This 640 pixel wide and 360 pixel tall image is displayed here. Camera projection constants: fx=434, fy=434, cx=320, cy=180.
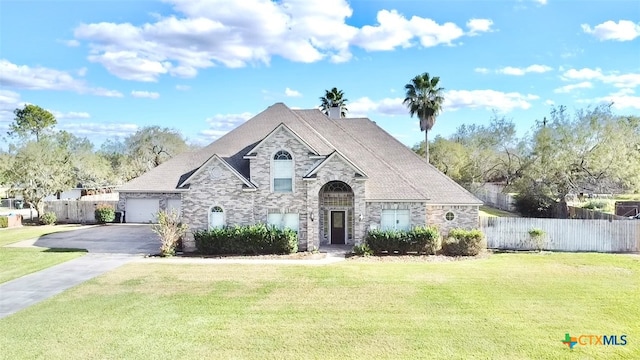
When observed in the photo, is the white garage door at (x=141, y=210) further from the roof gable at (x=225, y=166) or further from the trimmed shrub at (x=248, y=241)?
the trimmed shrub at (x=248, y=241)

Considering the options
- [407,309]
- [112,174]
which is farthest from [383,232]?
[112,174]

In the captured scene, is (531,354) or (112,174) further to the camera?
(112,174)

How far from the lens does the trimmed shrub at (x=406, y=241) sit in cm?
2305

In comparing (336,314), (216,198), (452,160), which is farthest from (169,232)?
(452,160)

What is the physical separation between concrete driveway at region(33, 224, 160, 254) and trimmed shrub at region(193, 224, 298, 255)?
3.28 metres

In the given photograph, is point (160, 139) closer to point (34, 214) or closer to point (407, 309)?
point (34, 214)

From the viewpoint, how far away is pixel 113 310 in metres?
14.5

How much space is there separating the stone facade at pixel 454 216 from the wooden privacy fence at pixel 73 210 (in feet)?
87.2

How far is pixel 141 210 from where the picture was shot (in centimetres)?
3497

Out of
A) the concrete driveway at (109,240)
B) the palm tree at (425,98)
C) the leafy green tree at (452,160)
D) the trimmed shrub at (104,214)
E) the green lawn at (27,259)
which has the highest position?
the palm tree at (425,98)

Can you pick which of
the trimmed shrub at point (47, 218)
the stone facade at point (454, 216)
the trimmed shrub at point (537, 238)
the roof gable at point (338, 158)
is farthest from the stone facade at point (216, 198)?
the trimmed shrub at point (47, 218)

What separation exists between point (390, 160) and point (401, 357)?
61.3ft

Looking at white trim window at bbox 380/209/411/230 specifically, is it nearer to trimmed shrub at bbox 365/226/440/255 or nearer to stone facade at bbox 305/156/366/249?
trimmed shrub at bbox 365/226/440/255

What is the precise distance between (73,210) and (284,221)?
74.7 feet
